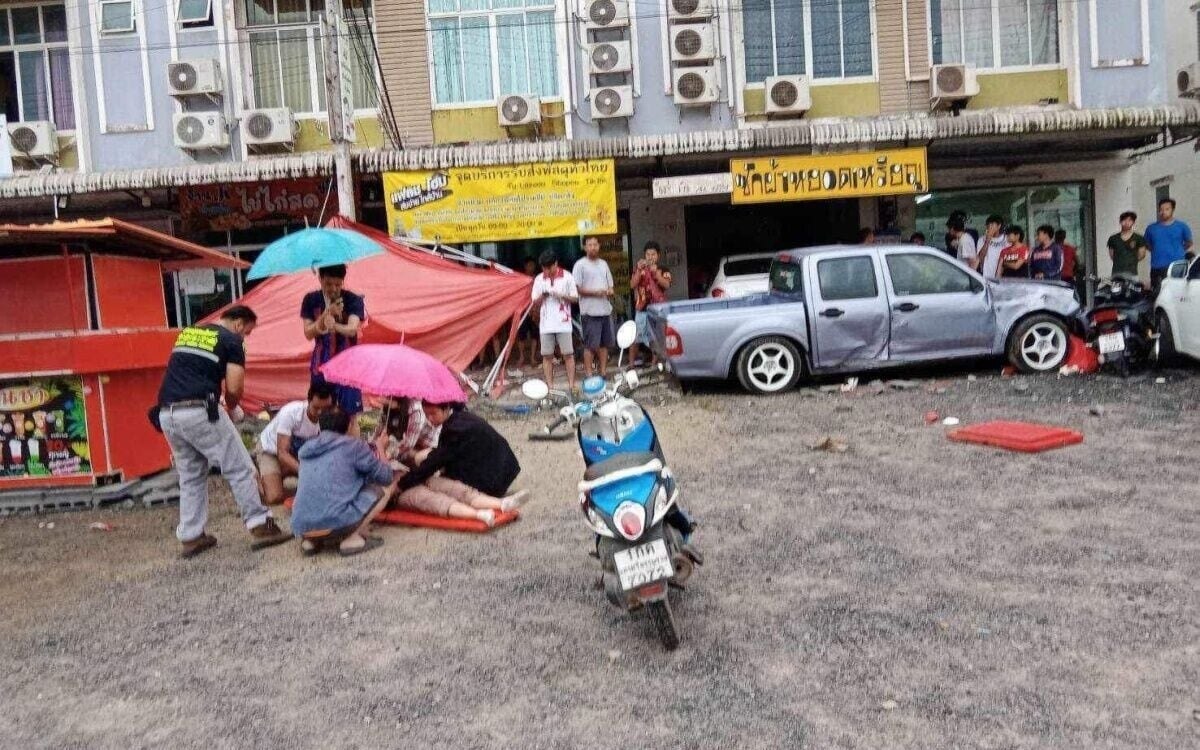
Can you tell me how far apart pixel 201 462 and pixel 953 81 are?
1129 centimetres

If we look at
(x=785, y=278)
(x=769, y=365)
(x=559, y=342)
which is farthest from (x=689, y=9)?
(x=769, y=365)

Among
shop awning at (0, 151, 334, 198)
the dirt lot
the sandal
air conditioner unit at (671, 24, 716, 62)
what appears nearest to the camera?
the dirt lot

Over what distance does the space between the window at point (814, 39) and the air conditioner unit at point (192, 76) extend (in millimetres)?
7557

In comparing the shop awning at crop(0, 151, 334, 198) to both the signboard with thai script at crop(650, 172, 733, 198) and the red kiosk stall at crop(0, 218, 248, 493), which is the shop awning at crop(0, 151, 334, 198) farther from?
the red kiosk stall at crop(0, 218, 248, 493)

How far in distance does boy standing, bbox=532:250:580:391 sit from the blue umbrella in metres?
4.24

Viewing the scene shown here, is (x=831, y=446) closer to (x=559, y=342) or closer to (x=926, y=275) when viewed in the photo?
(x=926, y=275)

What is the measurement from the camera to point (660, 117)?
45.0 feet

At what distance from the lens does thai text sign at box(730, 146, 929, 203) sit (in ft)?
39.9

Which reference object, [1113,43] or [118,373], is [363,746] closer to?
[118,373]

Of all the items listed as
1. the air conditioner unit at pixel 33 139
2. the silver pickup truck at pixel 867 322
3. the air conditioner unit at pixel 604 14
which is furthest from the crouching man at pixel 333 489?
the air conditioner unit at pixel 33 139

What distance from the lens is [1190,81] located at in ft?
46.9

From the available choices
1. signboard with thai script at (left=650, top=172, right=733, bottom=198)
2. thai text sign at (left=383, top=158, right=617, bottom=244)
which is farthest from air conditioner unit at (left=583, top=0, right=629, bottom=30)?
signboard with thai script at (left=650, top=172, right=733, bottom=198)

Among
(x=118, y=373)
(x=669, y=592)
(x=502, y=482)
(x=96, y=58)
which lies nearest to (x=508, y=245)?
(x=96, y=58)

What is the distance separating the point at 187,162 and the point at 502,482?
10.1 metres
